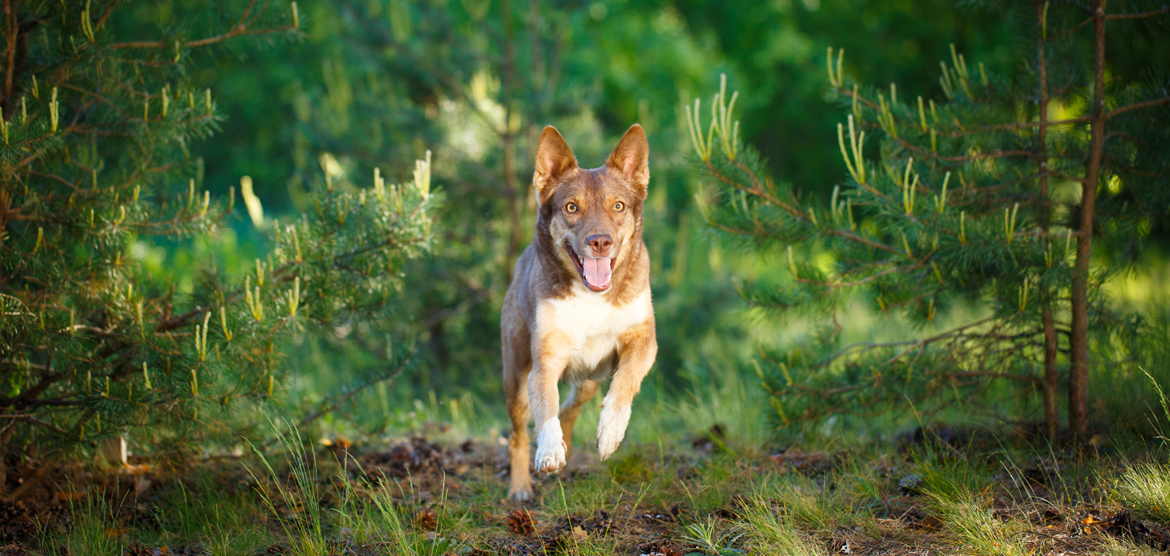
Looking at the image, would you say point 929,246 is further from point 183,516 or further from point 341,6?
point 341,6

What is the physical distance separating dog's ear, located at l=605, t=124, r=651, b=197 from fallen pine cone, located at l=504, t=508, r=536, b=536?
218 centimetres

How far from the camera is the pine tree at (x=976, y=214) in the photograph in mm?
5125

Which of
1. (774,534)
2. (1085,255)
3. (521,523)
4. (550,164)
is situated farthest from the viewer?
(1085,255)

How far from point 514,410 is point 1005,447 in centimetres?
336

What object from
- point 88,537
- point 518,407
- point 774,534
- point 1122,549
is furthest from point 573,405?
point 1122,549

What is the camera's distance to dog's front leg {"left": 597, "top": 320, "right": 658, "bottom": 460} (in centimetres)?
421

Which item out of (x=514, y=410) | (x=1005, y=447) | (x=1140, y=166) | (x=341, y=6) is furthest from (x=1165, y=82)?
(x=341, y=6)

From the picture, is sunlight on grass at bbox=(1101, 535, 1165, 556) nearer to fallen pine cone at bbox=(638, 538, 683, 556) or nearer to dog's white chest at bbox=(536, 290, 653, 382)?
fallen pine cone at bbox=(638, 538, 683, 556)

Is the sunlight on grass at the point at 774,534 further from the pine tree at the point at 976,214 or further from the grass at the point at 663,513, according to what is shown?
the pine tree at the point at 976,214

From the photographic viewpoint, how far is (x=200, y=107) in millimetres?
5164

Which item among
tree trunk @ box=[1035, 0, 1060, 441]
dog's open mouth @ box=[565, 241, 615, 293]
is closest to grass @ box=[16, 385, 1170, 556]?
tree trunk @ box=[1035, 0, 1060, 441]

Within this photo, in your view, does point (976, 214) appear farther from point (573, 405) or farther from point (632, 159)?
point (573, 405)

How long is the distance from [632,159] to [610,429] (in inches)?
70.7

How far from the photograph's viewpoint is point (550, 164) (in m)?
4.96
